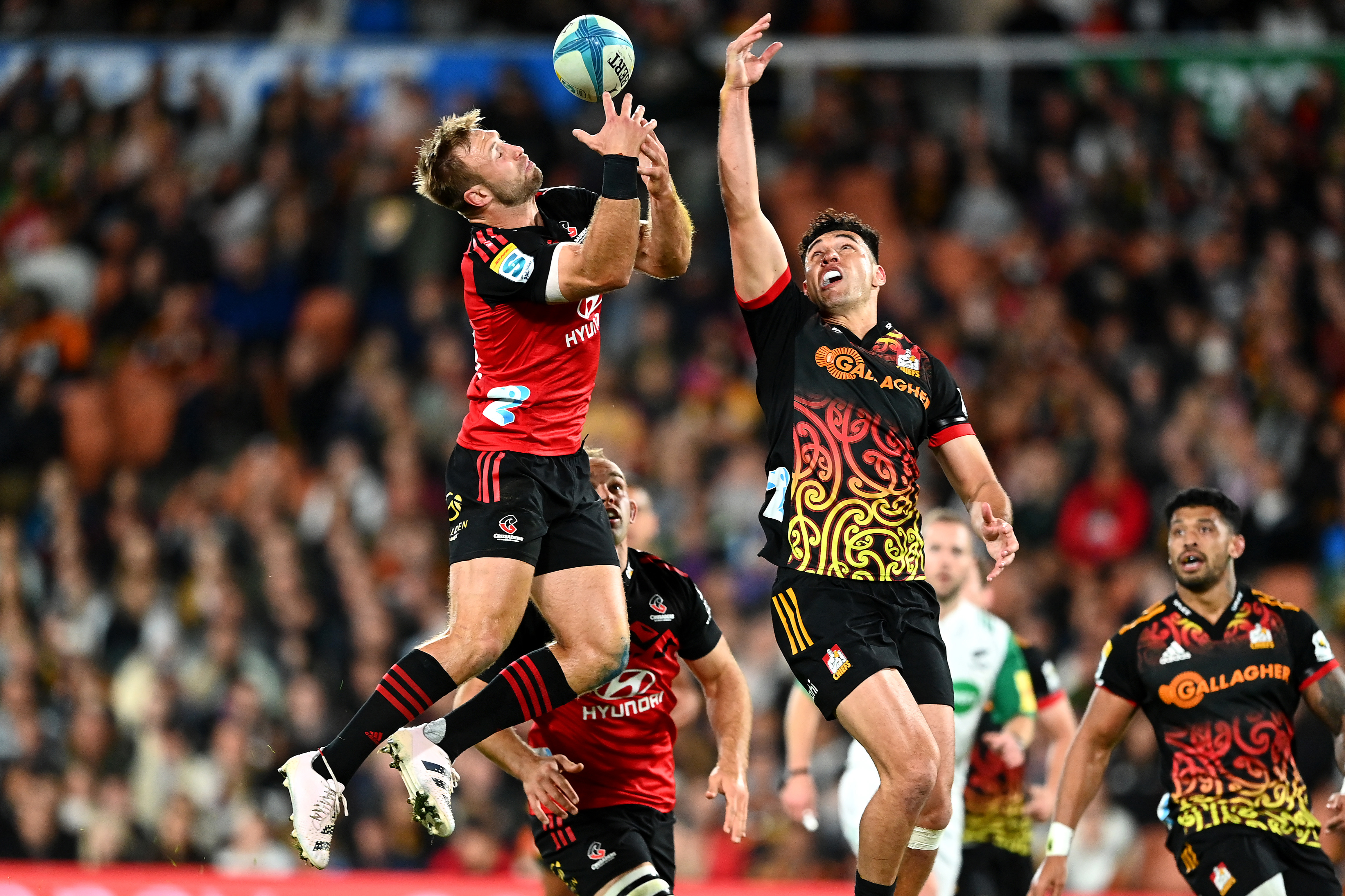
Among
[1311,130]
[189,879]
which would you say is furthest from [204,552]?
[1311,130]

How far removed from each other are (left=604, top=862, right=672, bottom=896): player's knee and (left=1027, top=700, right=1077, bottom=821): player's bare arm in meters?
2.40

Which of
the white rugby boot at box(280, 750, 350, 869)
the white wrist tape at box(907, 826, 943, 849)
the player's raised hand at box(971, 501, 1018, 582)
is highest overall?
the player's raised hand at box(971, 501, 1018, 582)

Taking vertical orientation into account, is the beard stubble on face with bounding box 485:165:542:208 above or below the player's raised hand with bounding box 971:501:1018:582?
above

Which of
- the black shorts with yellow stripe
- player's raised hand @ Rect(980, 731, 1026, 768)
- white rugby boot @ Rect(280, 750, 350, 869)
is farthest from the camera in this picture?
player's raised hand @ Rect(980, 731, 1026, 768)

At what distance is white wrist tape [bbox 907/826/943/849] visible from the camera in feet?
20.9

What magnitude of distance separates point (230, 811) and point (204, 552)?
2.22m

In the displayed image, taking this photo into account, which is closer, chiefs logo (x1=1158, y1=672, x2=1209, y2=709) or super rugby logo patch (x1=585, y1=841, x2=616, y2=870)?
super rugby logo patch (x1=585, y1=841, x2=616, y2=870)

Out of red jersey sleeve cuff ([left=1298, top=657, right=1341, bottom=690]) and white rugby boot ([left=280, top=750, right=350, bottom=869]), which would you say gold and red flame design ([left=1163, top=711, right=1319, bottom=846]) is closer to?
red jersey sleeve cuff ([left=1298, top=657, right=1341, bottom=690])

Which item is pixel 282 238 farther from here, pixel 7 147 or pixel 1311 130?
pixel 1311 130

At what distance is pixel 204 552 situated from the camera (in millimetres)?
12695

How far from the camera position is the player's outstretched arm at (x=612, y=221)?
597 cm

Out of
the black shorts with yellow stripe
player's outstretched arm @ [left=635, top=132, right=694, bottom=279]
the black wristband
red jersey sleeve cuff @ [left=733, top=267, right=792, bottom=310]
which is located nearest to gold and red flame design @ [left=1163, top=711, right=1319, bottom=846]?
the black shorts with yellow stripe

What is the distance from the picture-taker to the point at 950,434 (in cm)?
650

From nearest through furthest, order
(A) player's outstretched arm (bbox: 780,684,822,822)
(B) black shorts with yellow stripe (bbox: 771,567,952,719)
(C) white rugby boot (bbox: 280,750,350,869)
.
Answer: (C) white rugby boot (bbox: 280,750,350,869), (B) black shorts with yellow stripe (bbox: 771,567,952,719), (A) player's outstretched arm (bbox: 780,684,822,822)
